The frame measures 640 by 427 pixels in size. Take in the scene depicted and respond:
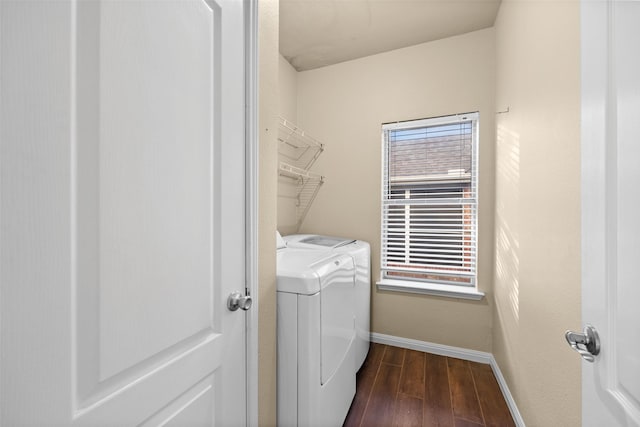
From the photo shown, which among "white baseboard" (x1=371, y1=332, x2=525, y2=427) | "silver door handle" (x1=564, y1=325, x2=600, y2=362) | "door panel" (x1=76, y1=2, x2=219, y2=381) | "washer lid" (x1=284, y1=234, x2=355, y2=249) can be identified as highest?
"door panel" (x1=76, y1=2, x2=219, y2=381)

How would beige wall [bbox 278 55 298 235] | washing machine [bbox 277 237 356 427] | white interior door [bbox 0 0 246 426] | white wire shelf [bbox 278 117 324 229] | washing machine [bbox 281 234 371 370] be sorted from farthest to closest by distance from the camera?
white wire shelf [bbox 278 117 324 229], beige wall [bbox 278 55 298 235], washing machine [bbox 281 234 371 370], washing machine [bbox 277 237 356 427], white interior door [bbox 0 0 246 426]

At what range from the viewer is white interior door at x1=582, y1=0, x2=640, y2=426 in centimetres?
51

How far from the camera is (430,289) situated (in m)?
2.32

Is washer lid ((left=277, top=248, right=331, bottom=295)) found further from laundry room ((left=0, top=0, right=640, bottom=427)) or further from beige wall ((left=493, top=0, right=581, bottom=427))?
beige wall ((left=493, top=0, right=581, bottom=427))

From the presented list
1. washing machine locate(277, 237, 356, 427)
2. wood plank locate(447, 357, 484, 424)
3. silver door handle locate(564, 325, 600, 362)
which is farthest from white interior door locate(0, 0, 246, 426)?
wood plank locate(447, 357, 484, 424)

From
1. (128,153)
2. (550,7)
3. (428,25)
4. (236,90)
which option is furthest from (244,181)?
(428,25)

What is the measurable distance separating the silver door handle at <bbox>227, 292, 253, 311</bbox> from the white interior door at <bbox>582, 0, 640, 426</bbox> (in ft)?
3.01

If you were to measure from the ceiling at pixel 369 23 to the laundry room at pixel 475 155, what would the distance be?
13mm

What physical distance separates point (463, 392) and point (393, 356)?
0.57 metres

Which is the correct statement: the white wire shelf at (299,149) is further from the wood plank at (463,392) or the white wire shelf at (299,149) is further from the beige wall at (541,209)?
the wood plank at (463,392)

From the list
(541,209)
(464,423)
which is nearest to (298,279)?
(541,209)

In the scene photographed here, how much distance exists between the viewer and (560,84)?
3.65ft

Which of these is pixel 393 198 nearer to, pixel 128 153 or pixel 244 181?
pixel 244 181

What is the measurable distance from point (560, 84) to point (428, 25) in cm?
143
